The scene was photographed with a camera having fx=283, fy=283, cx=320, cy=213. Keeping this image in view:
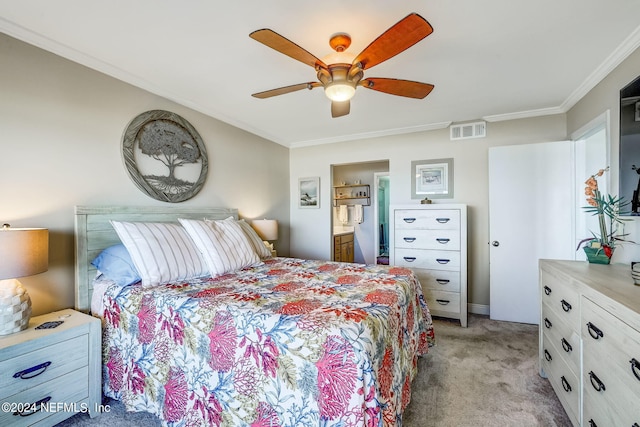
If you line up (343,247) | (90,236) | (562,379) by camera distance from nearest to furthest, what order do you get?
(562,379), (90,236), (343,247)

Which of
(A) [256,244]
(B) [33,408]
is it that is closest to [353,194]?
(A) [256,244]

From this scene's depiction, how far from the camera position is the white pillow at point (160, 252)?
1.90 m

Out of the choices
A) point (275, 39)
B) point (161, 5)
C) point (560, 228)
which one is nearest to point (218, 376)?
point (275, 39)

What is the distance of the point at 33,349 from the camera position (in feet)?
4.83

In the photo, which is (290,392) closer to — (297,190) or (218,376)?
(218,376)

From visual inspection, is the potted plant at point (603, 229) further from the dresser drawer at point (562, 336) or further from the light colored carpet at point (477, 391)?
the light colored carpet at point (477, 391)

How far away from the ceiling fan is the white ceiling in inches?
6.8

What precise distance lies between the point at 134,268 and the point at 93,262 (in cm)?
36

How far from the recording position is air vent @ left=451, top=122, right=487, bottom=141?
342 cm

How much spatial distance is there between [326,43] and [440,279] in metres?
2.69

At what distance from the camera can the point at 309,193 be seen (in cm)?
450

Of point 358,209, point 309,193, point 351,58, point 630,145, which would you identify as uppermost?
point 351,58

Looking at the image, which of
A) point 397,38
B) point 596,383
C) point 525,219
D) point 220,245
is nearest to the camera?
point 596,383

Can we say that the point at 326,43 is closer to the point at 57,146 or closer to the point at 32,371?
the point at 57,146
